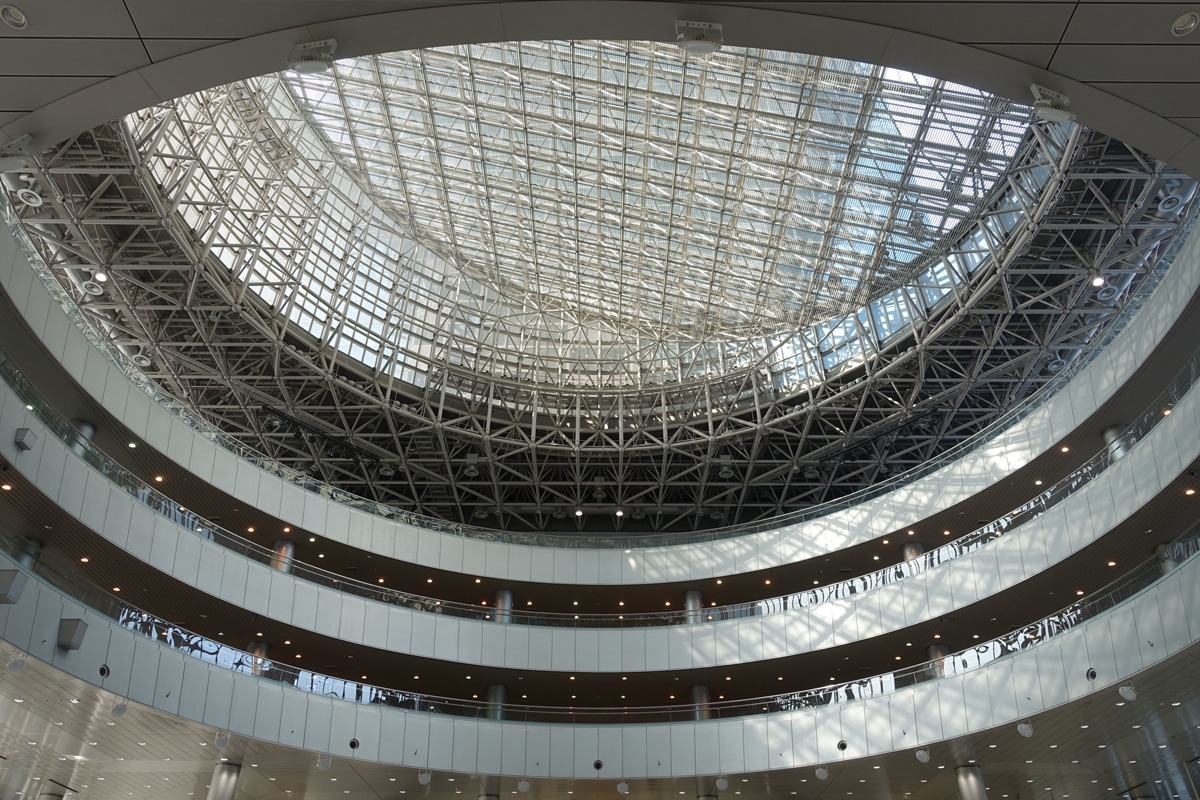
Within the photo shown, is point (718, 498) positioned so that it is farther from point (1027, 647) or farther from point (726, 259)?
point (1027, 647)

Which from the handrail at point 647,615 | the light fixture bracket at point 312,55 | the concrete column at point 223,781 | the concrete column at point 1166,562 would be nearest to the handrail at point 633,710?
the concrete column at point 1166,562

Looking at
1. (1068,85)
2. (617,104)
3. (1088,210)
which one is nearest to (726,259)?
(617,104)

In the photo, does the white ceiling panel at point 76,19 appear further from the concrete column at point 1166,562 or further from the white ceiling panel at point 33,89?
the concrete column at point 1166,562

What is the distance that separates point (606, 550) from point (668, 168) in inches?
626

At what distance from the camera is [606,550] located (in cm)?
4031

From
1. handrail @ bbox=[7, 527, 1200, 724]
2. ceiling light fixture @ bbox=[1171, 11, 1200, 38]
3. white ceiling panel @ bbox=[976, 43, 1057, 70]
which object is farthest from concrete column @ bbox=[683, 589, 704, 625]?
ceiling light fixture @ bbox=[1171, 11, 1200, 38]

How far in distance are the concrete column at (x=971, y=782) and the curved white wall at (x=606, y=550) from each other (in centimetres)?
918

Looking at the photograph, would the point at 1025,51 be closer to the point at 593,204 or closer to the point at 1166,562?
the point at 1166,562

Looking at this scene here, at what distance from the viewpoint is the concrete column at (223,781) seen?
92.4ft

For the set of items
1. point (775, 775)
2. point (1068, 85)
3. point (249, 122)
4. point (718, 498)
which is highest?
point (249, 122)

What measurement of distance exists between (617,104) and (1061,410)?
18.1 m

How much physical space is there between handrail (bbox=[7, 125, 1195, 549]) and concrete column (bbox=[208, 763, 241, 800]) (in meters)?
10.4

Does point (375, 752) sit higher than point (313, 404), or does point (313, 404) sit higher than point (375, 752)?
point (313, 404)

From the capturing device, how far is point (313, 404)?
1649 inches
